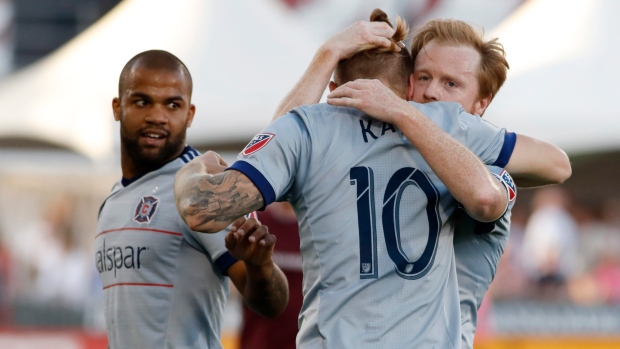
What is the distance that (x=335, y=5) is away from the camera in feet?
47.7

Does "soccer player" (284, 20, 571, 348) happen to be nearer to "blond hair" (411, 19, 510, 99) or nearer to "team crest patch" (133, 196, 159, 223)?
"blond hair" (411, 19, 510, 99)

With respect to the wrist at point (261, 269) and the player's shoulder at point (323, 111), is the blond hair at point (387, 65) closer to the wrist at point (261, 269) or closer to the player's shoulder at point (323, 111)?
the player's shoulder at point (323, 111)

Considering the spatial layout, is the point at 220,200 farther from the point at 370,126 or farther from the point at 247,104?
the point at 247,104

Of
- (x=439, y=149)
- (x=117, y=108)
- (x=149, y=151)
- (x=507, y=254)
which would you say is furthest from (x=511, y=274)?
(x=439, y=149)

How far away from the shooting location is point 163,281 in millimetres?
4180

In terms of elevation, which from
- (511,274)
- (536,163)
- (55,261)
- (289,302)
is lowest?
(511,274)

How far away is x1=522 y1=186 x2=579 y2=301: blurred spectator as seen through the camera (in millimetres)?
12859

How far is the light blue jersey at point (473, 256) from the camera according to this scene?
146 inches

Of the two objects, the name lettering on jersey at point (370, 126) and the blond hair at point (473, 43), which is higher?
the blond hair at point (473, 43)

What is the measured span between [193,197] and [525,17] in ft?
39.7

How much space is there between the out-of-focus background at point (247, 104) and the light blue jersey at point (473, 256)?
8.74 meters

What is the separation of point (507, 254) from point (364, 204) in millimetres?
9800

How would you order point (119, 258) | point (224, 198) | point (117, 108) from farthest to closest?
point (117, 108), point (119, 258), point (224, 198)

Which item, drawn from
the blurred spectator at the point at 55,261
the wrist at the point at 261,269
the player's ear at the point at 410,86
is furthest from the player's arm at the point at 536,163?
the blurred spectator at the point at 55,261
